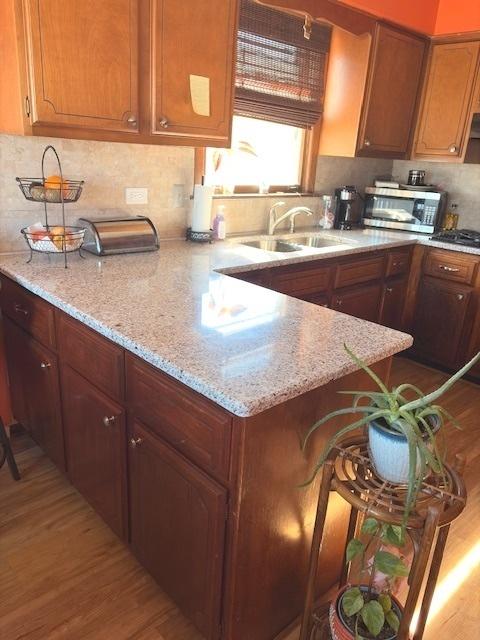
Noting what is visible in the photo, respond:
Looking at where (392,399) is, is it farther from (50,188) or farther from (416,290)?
(416,290)

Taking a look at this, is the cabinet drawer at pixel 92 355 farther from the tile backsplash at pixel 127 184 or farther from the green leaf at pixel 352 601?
the green leaf at pixel 352 601

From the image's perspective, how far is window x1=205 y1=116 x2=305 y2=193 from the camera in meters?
2.94

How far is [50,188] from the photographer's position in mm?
1965

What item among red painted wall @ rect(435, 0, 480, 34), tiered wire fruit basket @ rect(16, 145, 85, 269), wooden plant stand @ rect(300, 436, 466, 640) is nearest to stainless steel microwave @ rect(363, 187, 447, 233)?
red painted wall @ rect(435, 0, 480, 34)

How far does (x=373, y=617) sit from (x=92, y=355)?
3.54 feet

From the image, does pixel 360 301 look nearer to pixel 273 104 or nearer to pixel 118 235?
pixel 273 104

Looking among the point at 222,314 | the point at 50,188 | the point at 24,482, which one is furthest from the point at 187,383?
the point at 24,482

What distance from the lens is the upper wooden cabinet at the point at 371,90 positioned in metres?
3.08

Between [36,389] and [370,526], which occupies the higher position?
[370,526]

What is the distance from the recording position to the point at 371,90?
313cm

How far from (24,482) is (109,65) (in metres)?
1.76

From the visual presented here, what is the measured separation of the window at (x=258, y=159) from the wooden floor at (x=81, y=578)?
187 cm

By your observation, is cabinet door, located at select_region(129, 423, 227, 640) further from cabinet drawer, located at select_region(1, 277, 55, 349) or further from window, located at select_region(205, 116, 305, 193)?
window, located at select_region(205, 116, 305, 193)

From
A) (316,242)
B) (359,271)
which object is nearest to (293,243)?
(316,242)
